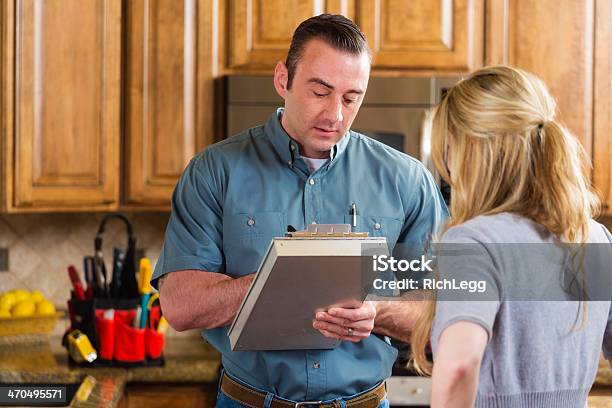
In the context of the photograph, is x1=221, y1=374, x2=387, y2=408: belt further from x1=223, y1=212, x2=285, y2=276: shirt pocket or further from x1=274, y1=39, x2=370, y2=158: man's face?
x1=274, y1=39, x2=370, y2=158: man's face

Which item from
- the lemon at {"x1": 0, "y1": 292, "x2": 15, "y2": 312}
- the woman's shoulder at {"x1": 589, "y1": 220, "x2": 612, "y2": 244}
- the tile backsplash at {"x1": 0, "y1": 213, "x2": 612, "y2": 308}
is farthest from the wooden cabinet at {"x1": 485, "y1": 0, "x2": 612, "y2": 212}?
the woman's shoulder at {"x1": 589, "y1": 220, "x2": 612, "y2": 244}

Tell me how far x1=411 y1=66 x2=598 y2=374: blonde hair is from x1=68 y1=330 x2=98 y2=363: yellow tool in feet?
5.74

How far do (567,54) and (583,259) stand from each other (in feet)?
6.56

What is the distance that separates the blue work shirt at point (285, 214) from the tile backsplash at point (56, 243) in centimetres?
142

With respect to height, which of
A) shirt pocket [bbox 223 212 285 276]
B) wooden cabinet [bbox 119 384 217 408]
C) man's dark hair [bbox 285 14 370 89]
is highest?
man's dark hair [bbox 285 14 370 89]

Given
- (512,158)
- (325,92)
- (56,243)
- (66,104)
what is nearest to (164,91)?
(66,104)

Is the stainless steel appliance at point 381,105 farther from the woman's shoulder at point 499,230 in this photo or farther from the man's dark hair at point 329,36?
the woman's shoulder at point 499,230

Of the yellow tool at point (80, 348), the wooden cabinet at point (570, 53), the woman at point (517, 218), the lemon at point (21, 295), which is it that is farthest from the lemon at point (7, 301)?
the woman at point (517, 218)

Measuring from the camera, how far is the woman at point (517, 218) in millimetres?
998

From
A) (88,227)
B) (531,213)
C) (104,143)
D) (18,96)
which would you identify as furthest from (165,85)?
(531,213)

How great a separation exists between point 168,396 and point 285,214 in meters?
1.02

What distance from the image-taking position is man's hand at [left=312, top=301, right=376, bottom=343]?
57.8 inches

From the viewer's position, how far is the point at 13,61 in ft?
9.00

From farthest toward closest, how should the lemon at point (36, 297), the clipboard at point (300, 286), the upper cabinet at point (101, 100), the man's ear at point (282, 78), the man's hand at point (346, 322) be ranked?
the lemon at point (36, 297) < the upper cabinet at point (101, 100) < the man's ear at point (282, 78) < the man's hand at point (346, 322) < the clipboard at point (300, 286)
